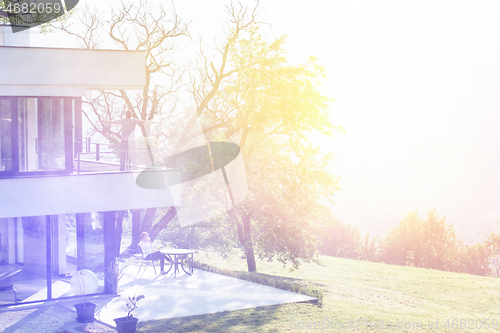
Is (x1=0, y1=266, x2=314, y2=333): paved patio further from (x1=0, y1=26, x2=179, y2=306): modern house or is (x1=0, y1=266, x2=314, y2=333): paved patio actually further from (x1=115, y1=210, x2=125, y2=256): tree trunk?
(x1=115, y1=210, x2=125, y2=256): tree trunk

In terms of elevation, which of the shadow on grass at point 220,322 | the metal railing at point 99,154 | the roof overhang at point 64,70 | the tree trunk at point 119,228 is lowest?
the shadow on grass at point 220,322

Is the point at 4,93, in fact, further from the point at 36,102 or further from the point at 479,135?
the point at 479,135

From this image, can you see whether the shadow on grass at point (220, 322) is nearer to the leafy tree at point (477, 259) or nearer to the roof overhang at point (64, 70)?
the roof overhang at point (64, 70)

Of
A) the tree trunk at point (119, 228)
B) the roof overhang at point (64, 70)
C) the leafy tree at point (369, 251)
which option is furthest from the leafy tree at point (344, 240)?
the roof overhang at point (64, 70)

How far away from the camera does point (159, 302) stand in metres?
10.3

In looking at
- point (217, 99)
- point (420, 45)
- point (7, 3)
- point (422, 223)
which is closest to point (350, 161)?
point (420, 45)

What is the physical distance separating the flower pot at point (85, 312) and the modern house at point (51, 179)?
196 cm

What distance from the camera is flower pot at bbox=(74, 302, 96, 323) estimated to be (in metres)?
8.68

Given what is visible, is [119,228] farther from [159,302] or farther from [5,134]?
[5,134]

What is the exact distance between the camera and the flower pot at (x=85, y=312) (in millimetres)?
8680

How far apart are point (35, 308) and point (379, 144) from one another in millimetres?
106476

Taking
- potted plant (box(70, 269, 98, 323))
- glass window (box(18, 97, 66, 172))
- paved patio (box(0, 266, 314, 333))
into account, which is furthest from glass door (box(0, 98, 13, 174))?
paved patio (box(0, 266, 314, 333))

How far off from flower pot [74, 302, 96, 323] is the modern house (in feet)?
6.44

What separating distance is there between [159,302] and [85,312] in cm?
199
